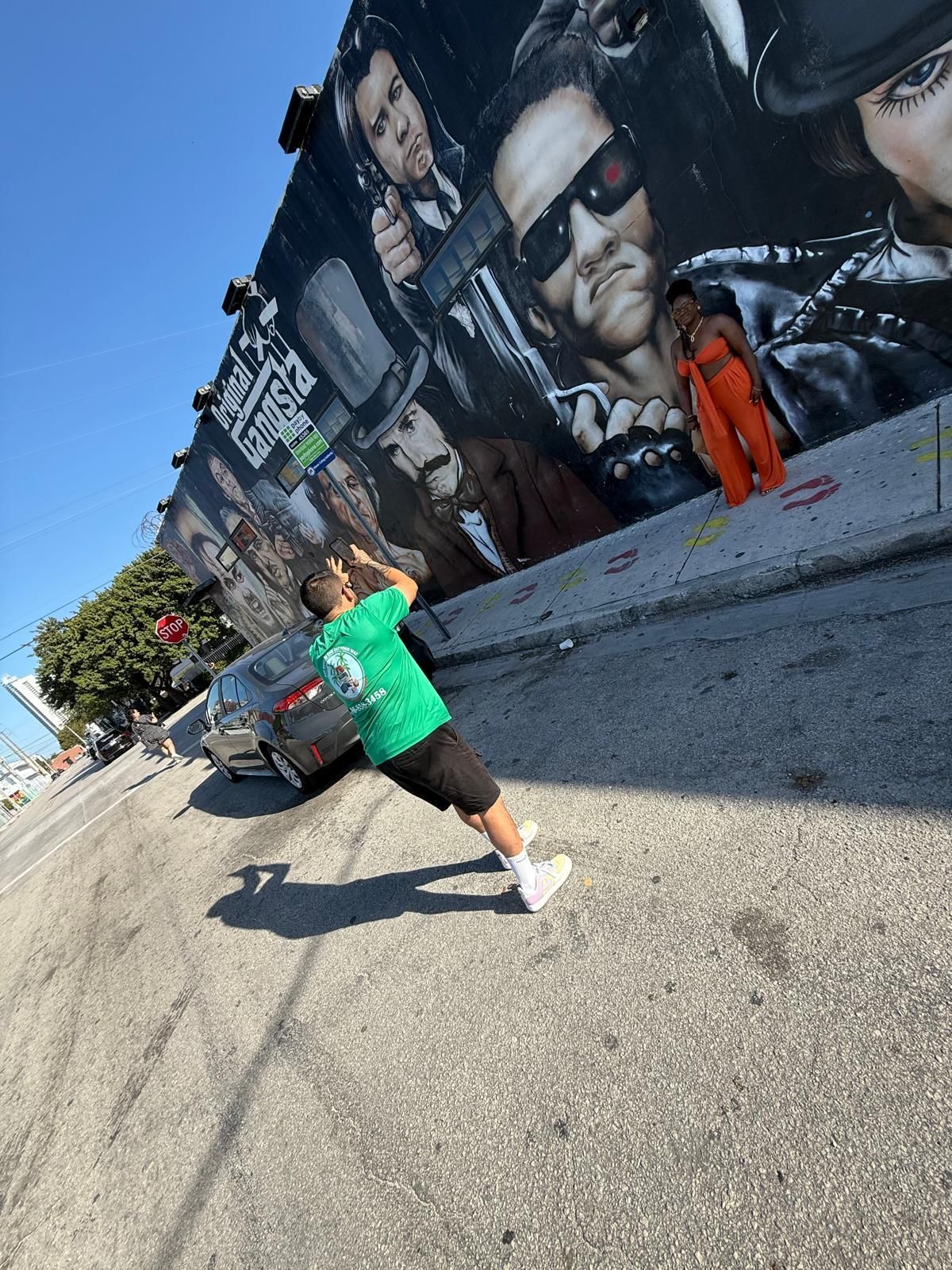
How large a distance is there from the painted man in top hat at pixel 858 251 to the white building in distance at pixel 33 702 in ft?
182

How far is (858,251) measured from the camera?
461 cm

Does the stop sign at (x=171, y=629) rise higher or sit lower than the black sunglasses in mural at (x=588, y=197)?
lower

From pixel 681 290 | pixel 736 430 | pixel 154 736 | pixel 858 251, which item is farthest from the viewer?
pixel 154 736

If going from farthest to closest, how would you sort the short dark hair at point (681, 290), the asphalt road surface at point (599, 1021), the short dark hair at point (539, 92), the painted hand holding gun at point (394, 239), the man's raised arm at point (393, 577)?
the painted hand holding gun at point (394, 239)
the short dark hair at point (539, 92)
the short dark hair at point (681, 290)
the man's raised arm at point (393, 577)
the asphalt road surface at point (599, 1021)

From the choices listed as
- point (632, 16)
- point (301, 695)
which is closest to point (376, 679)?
point (301, 695)

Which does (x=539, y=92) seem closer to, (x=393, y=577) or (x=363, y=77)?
(x=363, y=77)

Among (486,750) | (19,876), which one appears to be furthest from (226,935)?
(19,876)

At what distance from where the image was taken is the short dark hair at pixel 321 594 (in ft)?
9.40

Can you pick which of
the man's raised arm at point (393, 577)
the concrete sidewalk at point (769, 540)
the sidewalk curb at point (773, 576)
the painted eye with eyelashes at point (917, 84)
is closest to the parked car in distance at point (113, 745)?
the concrete sidewalk at point (769, 540)

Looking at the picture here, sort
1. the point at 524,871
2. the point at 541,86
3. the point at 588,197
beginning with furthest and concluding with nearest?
the point at 588,197, the point at 541,86, the point at 524,871

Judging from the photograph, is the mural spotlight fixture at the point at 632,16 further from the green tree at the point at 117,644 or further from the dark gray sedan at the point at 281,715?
the green tree at the point at 117,644

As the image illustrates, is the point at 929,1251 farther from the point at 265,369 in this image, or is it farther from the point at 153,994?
the point at 265,369

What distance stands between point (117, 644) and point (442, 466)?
26015 mm

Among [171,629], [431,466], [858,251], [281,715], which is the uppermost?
[171,629]
